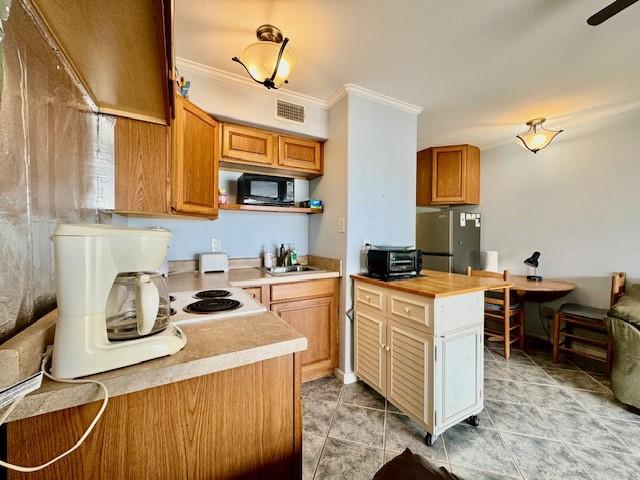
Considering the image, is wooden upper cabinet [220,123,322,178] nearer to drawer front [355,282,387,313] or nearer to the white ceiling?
the white ceiling

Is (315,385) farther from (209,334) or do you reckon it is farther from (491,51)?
(491,51)

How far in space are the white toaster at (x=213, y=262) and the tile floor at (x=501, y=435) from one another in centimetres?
122

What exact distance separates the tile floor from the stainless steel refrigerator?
140 centimetres

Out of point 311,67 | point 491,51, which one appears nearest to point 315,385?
point 311,67

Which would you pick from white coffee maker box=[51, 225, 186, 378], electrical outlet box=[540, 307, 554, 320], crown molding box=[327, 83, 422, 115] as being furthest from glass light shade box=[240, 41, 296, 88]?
electrical outlet box=[540, 307, 554, 320]

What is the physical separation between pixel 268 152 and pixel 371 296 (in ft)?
4.86

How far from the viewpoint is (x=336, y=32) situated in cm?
152

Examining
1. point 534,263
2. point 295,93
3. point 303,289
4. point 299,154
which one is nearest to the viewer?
point 303,289

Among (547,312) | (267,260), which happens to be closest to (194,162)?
(267,260)

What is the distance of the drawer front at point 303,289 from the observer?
1.97 metres

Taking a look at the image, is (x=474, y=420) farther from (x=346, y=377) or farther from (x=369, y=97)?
(x=369, y=97)

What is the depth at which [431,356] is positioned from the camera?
4.80 feet

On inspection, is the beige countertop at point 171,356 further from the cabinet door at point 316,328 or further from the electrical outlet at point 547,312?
the electrical outlet at point 547,312

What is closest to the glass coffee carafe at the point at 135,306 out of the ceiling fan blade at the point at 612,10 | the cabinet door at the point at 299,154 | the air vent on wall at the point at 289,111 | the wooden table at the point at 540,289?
the cabinet door at the point at 299,154
